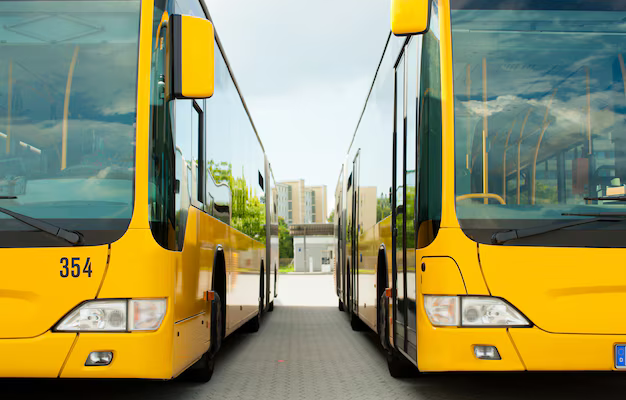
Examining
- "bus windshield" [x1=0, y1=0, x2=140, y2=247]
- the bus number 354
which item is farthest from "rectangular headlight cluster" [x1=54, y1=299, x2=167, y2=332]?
"bus windshield" [x1=0, y1=0, x2=140, y2=247]

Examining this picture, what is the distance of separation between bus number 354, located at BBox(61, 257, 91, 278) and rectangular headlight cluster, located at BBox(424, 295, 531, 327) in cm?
248

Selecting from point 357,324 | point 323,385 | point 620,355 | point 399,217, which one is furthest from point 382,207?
point 357,324

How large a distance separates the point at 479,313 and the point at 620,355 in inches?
39.8

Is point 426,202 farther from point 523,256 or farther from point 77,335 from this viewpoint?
point 77,335

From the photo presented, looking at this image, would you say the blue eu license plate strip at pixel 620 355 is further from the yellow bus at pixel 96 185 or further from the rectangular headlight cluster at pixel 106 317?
the rectangular headlight cluster at pixel 106 317

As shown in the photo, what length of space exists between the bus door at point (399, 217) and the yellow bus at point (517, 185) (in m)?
0.44

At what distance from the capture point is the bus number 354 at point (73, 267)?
454cm

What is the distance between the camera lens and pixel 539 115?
4.89 m

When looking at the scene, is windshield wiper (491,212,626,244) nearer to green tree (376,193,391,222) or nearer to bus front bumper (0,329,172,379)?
green tree (376,193,391,222)

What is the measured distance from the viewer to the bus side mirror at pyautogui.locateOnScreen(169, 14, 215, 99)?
16.1ft

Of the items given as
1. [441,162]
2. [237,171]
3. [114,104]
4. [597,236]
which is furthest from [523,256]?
[237,171]

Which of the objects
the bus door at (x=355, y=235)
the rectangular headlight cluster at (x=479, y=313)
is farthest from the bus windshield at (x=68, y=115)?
the bus door at (x=355, y=235)

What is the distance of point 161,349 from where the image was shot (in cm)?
461

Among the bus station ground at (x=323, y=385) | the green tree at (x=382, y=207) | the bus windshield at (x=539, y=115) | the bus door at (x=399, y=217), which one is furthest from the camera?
the green tree at (x=382, y=207)
